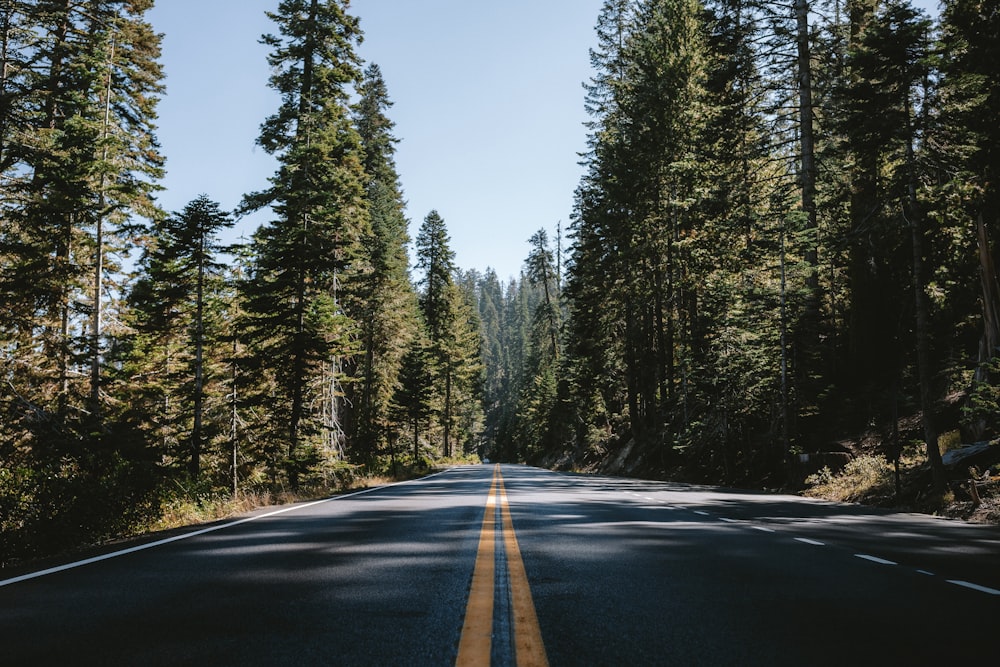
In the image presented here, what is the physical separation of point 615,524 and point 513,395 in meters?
102

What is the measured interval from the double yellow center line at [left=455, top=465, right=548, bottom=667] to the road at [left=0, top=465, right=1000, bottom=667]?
16mm

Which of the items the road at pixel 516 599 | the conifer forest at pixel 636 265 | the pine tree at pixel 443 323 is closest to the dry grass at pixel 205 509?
the conifer forest at pixel 636 265

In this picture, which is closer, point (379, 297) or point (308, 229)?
point (308, 229)

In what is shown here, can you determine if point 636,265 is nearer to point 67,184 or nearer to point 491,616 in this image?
point 67,184

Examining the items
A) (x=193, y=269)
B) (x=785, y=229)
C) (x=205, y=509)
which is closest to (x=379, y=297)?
(x=193, y=269)

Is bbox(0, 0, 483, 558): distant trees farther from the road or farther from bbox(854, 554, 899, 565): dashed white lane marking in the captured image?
bbox(854, 554, 899, 565): dashed white lane marking

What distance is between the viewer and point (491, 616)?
3545 mm

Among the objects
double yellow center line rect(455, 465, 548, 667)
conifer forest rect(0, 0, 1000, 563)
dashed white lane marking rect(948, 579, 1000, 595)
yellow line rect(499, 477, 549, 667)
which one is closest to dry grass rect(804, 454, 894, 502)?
conifer forest rect(0, 0, 1000, 563)

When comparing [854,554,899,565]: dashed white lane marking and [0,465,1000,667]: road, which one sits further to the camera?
[854,554,899,565]: dashed white lane marking

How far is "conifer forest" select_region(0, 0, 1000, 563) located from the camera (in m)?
12.7

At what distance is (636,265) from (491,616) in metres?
31.9

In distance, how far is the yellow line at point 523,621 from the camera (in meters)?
2.82

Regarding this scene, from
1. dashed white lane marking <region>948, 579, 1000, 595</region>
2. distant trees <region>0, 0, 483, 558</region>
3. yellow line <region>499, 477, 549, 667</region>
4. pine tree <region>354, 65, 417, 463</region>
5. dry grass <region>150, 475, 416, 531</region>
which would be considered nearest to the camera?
yellow line <region>499, 477, 549, 667</region>

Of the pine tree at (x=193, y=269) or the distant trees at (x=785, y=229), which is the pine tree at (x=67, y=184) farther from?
the distant trees at (x=785, y=229)
